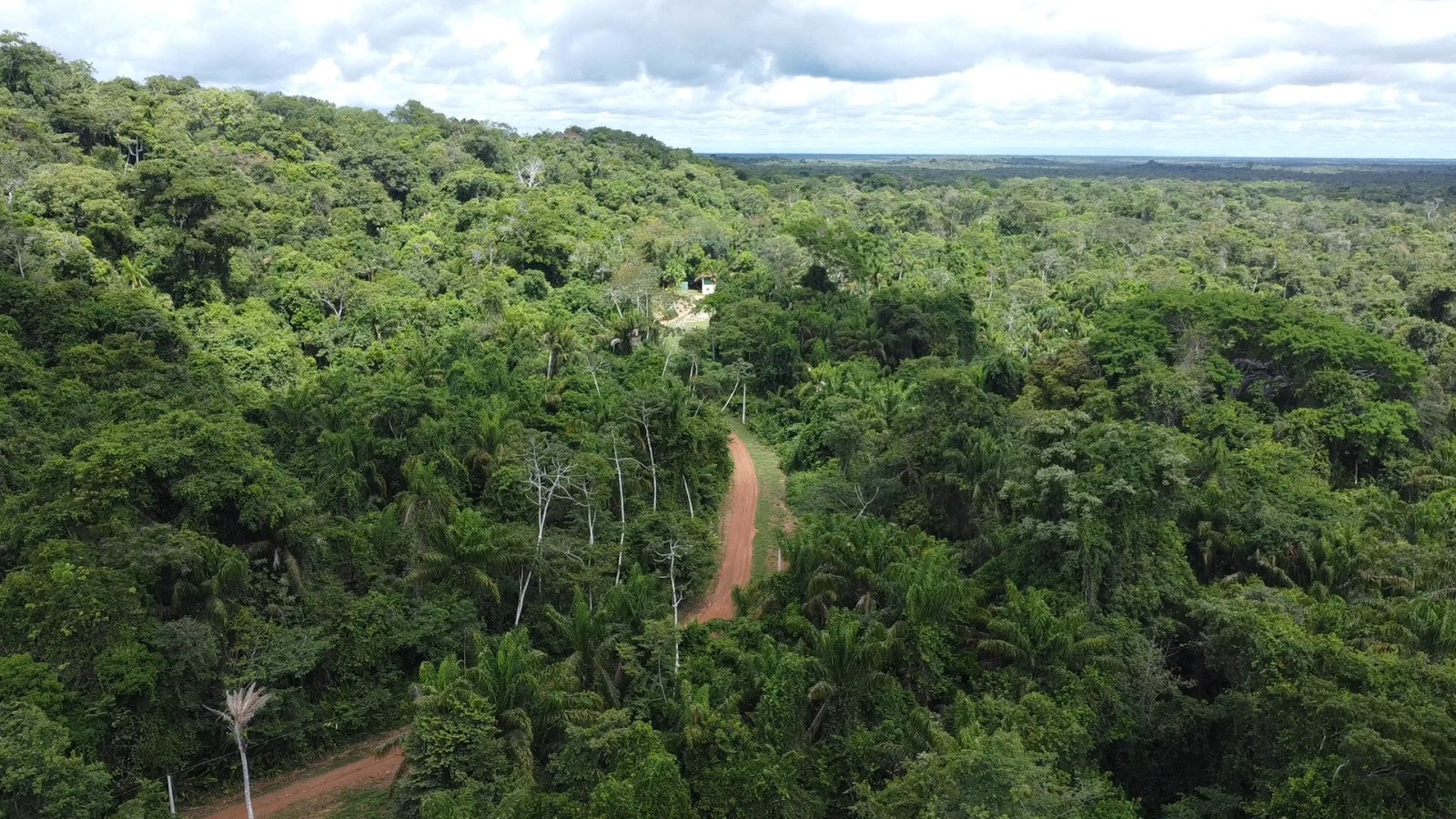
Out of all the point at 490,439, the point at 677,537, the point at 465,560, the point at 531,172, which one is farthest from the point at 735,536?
the point at 531,172

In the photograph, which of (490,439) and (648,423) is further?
(648,423)

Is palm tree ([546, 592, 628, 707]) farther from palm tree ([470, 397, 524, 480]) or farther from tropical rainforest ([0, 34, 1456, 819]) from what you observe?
palm tree ([470, 397, 524, 480])

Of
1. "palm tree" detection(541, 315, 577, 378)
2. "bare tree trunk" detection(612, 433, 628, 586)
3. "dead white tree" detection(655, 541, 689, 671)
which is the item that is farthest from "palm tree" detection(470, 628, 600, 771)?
"palm tree" detection(541, 315, 577, 378)

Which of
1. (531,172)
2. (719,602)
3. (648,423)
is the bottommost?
(719,602)

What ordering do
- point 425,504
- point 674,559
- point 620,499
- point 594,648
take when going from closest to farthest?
point 594,648 < point 425,504 < point 674,559 < point 620,499

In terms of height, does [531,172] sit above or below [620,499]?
above

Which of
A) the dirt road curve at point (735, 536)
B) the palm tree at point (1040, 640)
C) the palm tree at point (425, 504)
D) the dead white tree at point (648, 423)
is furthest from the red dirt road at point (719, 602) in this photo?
the palm tree at point (1040, 640)

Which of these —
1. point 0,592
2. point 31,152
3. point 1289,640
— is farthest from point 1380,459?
point 31,152

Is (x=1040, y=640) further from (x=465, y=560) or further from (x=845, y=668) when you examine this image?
(x=465, y=560)
